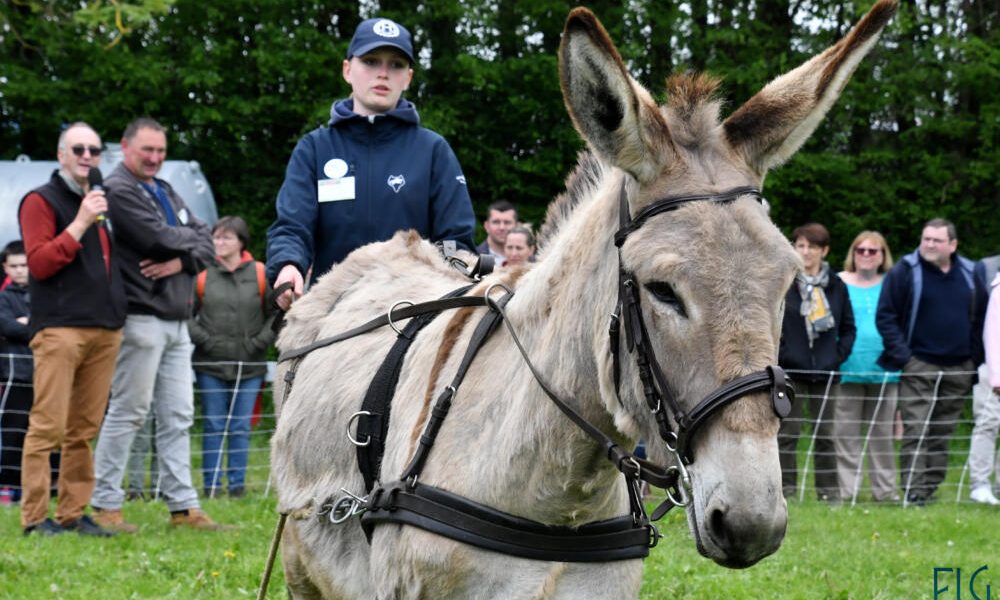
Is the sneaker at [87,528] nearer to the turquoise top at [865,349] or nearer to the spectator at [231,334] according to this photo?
the spectator at [231,334]

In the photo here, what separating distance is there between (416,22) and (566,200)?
16.3 metres

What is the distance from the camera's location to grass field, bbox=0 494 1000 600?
675cm

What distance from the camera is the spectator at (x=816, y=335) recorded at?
10.9 m

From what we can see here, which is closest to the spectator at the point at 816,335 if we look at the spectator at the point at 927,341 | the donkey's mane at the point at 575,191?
the spectator at the point at 927,341

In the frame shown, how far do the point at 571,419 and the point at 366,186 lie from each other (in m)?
2.37

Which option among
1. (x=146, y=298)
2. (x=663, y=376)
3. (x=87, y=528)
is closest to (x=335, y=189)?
(x=663, y=376)

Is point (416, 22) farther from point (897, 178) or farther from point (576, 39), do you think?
point (576, 39)

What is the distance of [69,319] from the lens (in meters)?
7.98

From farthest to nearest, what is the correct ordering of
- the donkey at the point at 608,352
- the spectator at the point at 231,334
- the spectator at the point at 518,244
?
the spectator at the point at 231,334, the spectator at the point at 518,244, the donkey at the point at 608,352

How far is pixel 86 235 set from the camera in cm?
812

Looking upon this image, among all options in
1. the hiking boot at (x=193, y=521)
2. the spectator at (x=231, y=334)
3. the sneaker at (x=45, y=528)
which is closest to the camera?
the sneaker at (x=45, y=528)

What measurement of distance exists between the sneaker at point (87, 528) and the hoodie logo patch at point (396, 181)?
4382 millimetres

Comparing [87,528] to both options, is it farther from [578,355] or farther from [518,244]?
[578,355]

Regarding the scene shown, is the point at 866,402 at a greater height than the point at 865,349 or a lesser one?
lesser
